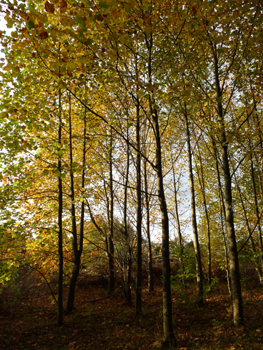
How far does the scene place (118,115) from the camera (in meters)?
5.05

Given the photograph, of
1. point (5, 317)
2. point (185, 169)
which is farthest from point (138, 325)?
point (185, 169)

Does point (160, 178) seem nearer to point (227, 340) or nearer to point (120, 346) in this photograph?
point (227, 340)

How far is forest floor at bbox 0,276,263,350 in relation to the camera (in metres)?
4.23

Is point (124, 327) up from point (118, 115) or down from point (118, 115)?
down

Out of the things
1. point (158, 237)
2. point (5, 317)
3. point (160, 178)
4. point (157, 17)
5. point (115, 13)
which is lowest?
point (5, 317)

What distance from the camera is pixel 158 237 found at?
14.2m

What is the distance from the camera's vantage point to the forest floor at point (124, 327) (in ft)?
13.9

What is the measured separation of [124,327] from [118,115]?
587 centimetres

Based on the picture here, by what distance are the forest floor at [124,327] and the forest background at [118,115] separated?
1.38 feet

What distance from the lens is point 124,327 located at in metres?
5.60

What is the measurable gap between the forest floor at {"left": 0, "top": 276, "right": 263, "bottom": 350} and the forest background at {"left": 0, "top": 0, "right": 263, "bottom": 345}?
42cm

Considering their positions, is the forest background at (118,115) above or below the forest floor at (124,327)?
above

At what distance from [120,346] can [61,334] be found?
2021 mm

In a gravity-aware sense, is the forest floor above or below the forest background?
below
